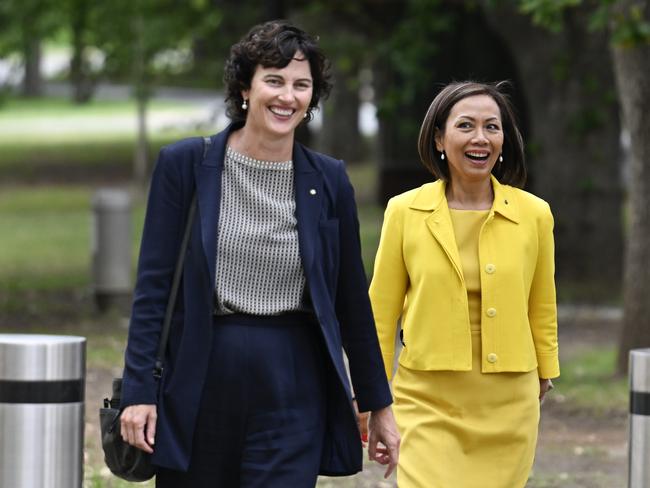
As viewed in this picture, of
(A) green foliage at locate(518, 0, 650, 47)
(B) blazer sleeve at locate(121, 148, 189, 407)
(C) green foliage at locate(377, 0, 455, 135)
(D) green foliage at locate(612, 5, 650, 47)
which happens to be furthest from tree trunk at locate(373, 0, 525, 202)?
(B) blazer sleeve at locate(121, 148, 189, 407)

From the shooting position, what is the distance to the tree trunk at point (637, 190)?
12406 millimetres

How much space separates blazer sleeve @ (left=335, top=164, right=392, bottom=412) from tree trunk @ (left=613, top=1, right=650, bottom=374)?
26.5 ft

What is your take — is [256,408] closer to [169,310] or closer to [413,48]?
[169,310]

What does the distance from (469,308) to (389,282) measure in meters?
0.27

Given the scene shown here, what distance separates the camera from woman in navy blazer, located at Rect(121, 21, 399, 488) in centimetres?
439

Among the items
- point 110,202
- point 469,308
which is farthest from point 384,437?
point 110,202

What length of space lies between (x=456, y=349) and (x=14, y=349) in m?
1.35

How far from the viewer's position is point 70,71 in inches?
1405

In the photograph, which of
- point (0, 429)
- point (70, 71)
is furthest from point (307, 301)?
point (70, 71)

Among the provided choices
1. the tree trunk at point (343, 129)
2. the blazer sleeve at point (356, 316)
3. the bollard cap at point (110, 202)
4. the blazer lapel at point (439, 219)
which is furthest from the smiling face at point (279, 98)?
the tree trunk at point (343, 129)

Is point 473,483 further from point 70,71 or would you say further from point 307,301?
point 70,71

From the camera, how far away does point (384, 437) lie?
15.5 ft

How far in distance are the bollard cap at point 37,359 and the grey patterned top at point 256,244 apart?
21.7 inches

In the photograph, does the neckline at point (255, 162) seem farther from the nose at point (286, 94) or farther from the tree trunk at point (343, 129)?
the tree trunk at point (343, 129)
